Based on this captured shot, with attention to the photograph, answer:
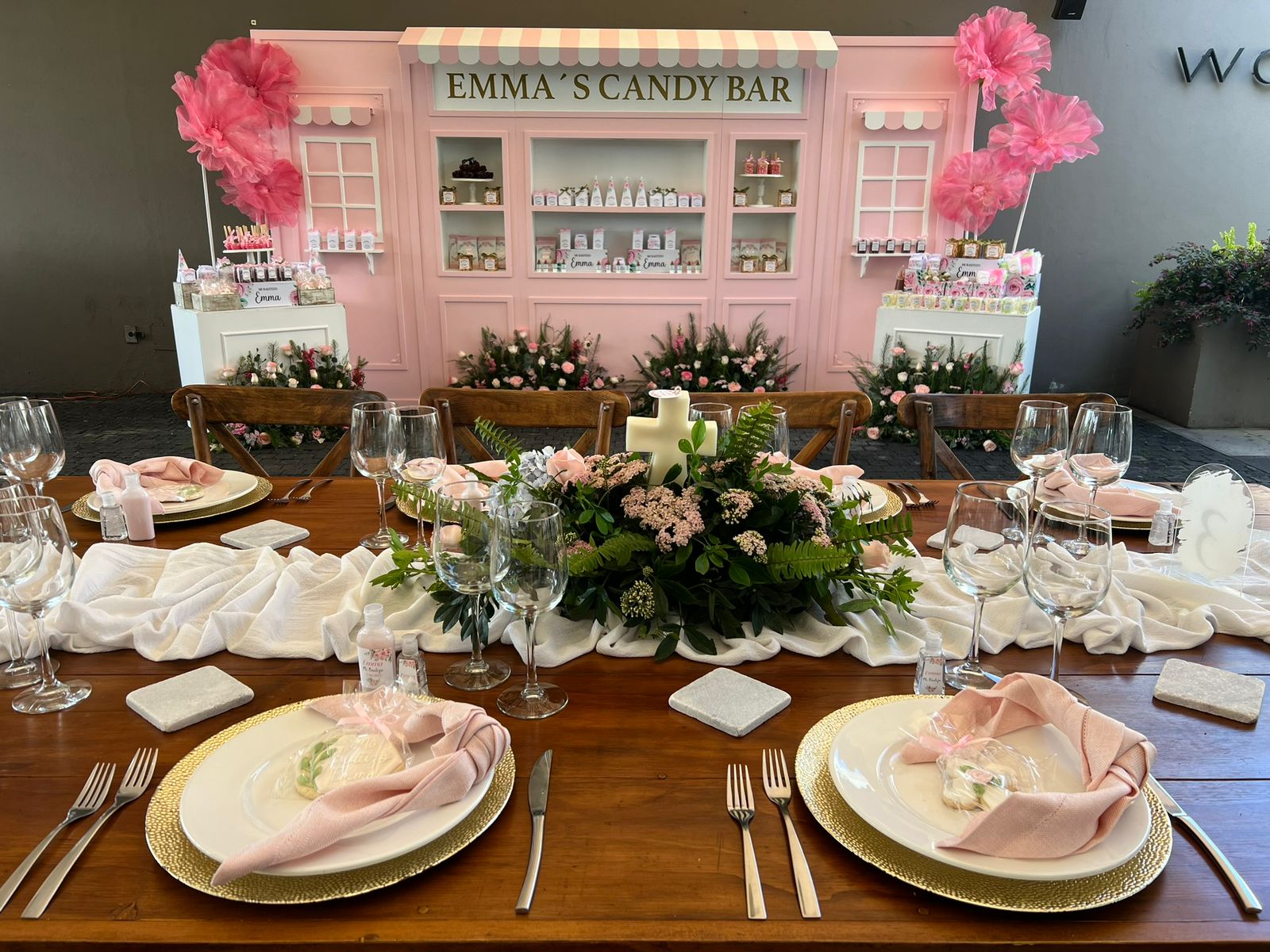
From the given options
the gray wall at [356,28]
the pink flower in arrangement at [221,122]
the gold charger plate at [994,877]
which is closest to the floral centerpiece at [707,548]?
the gold charger plate at [994,877]

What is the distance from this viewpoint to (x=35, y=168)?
572cm

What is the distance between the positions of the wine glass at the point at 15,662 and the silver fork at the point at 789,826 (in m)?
0.83

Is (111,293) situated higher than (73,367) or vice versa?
(111,293)

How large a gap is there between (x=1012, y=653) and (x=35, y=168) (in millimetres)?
6663

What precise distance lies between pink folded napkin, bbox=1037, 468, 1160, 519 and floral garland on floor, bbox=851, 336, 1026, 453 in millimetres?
3095

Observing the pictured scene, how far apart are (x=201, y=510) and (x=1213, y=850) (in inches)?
59.4

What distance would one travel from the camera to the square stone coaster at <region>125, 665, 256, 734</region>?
0.94 metres

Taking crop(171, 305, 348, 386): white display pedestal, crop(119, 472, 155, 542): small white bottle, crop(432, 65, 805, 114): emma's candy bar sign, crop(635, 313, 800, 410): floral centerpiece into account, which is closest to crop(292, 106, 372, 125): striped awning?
crop(432, 65, 805, 114): emma's candy bar sign

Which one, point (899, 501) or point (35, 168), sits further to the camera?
point (35, 168)

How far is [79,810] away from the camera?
30.8 inches

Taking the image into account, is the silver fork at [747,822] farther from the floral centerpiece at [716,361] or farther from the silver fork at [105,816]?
the floral centerpiece at [716,361]

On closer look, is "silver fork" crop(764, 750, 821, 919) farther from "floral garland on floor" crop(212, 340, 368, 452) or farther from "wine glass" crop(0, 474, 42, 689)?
"floral garland on floor" crop(212, 340, 368, 452)

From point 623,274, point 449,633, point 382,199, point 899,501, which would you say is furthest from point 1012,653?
point 382,199

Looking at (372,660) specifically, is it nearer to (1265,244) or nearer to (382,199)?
(382,199)
